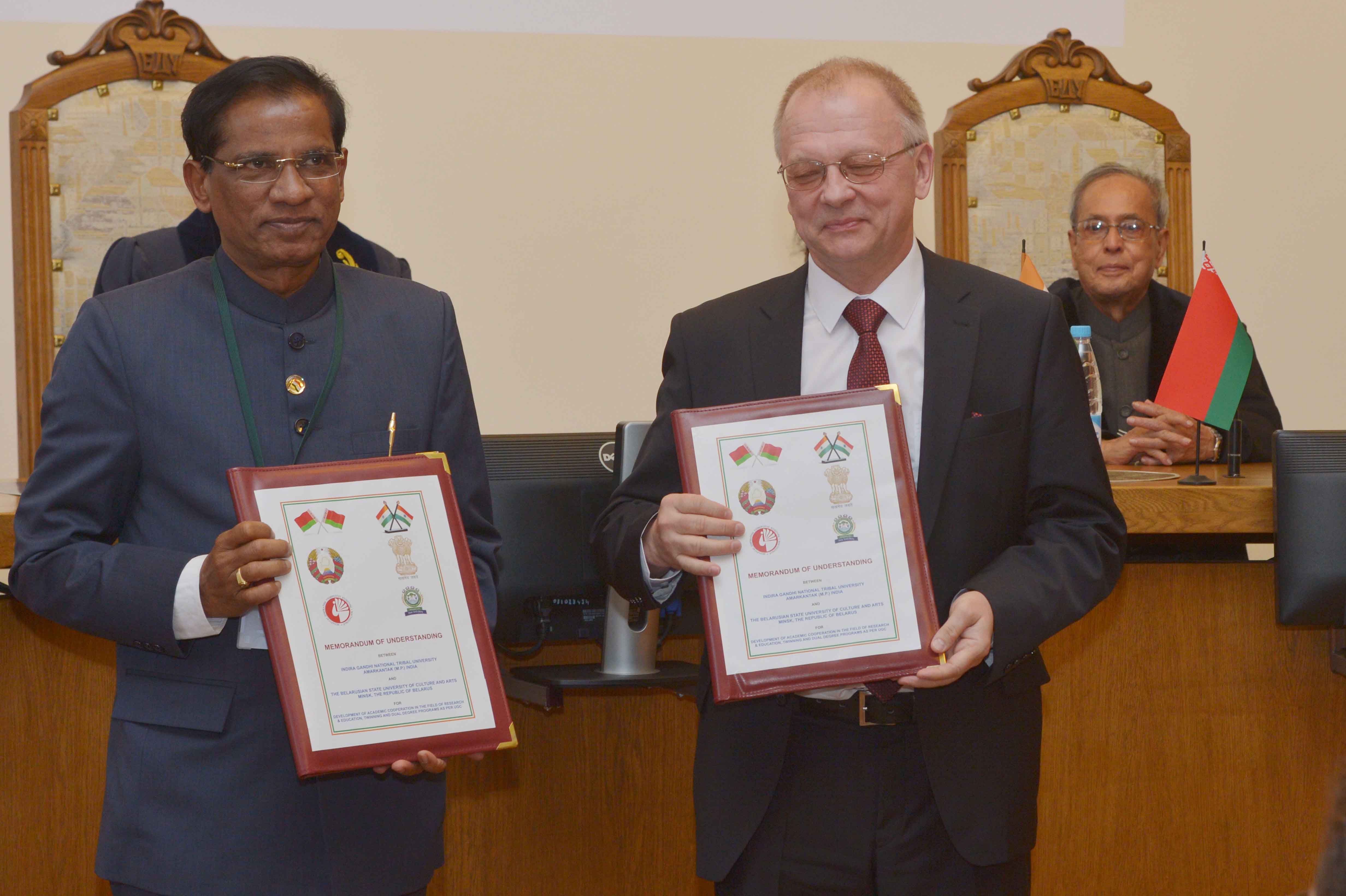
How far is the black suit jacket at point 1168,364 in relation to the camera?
275 cm

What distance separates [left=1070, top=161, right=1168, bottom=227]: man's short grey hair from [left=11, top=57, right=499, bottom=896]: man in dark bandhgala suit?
2.21 metres

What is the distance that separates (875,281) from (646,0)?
→ 2.71 metres

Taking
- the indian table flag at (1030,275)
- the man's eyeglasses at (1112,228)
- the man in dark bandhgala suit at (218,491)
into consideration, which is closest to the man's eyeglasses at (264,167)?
the man in dark bandhgala suit at (218,491)

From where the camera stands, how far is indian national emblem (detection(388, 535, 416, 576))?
4.54 feet

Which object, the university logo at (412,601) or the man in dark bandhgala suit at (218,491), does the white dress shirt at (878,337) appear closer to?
the university logo at (412,601)

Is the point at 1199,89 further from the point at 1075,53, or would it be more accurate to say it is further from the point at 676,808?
the point at 676,808

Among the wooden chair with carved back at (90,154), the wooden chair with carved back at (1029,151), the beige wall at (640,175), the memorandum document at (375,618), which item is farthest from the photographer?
the beige wall at (640,175)

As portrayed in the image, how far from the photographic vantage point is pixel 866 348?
154 cm

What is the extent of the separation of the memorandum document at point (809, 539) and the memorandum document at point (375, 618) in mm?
260

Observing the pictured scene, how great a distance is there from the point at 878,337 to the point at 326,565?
2.29ft

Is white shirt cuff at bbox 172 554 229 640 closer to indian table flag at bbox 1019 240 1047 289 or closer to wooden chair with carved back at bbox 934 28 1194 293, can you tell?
indian table flag at bbox 1019 240 1047 289

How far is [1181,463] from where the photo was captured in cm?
266

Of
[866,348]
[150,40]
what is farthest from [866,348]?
[150,40]

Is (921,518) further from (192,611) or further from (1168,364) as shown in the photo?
(1168,364)
